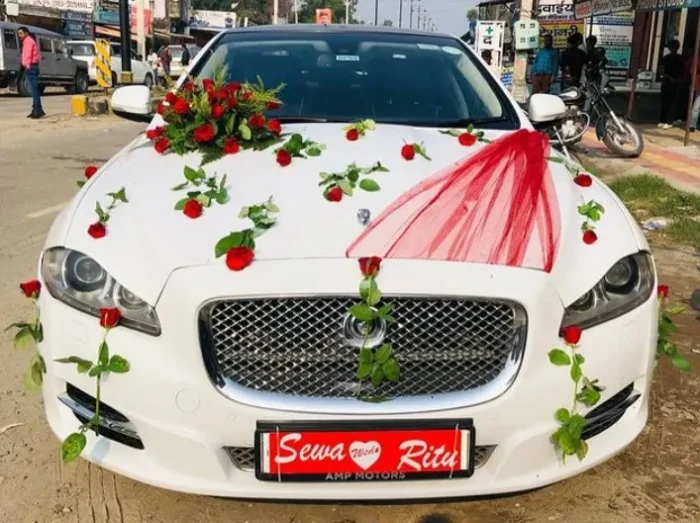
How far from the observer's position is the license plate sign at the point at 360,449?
2086 millimetres

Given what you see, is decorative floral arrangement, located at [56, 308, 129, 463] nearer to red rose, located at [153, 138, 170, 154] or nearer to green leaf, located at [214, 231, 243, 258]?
green leaf, located at [214, 231, 243, 258]

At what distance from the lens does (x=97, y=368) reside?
7.07ft

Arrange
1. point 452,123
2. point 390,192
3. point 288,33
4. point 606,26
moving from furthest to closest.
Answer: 1. point 606,26
2. point 288,33
3. point 452,123
4. point 390,192

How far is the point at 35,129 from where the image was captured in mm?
13555

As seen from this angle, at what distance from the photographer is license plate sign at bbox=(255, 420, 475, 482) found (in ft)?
6.84

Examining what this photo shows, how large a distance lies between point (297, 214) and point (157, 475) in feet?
2.71

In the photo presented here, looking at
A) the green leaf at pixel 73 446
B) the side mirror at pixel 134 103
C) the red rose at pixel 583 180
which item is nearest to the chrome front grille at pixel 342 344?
the green leaf at pixel 73 446

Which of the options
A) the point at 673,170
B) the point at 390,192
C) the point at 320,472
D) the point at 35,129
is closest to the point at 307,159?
the point at 390,192

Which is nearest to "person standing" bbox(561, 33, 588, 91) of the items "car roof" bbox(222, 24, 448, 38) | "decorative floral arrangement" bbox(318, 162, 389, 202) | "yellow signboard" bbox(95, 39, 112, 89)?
"yellow signboard" bbox(95, 39, 112, 89)

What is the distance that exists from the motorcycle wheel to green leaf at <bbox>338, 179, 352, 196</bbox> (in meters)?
9.18

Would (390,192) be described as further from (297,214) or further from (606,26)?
(606,26)

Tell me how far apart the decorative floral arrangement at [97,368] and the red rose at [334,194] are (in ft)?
2.35

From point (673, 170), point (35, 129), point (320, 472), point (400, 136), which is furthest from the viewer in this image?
point (35, 129)

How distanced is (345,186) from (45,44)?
24.5 meters
